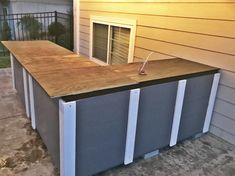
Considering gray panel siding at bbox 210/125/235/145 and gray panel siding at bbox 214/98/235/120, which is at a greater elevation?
gray panel siding at bbox 214/98/235/120

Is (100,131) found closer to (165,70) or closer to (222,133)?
(165,70)

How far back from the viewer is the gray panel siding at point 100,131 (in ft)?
5.30

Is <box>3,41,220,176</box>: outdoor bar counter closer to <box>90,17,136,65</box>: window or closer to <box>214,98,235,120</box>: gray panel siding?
<box>214,98,235,120</box>: gray panel siding

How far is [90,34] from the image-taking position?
15.0 ft

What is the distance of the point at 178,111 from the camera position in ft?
7.11

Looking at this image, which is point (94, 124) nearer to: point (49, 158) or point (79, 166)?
point (79, 166)

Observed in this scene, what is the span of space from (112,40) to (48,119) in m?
2.46

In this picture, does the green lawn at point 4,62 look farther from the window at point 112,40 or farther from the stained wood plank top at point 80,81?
the stained wood plank top at point 80,81

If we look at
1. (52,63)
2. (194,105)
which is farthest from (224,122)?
(52,63)

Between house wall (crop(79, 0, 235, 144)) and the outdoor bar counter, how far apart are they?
122mm

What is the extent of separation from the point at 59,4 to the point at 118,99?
649 cm

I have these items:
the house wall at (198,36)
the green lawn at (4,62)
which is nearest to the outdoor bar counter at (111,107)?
the house wall at (198,36)

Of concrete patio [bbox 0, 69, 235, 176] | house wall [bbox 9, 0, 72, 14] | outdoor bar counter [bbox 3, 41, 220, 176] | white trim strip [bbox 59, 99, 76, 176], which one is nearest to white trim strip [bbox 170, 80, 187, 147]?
outdoor bar counter [bbox 3, 41, 220, 176]

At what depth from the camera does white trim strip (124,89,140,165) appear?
1.78 meters
